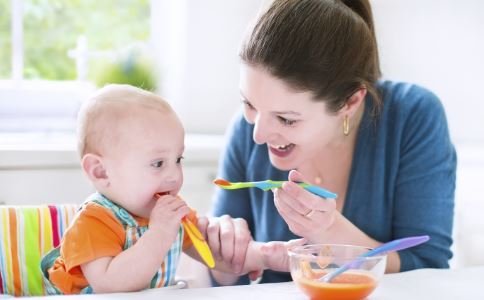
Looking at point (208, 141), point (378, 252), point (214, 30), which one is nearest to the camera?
point (378, 252)

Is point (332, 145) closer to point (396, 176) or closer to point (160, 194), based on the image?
point (396, 176)

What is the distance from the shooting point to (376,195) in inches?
65.6

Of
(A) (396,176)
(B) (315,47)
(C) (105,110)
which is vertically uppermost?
(B) (315,47)

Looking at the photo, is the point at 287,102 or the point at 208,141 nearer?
the point at 287,102

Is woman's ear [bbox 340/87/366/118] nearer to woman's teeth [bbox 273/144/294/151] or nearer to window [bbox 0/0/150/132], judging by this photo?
woman's teeth [bbox 273/144/294/151]

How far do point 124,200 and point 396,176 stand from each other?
0.73 meters

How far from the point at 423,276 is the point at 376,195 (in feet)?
1.29

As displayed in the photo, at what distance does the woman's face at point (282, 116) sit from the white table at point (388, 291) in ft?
1.27

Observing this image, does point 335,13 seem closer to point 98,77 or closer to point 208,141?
point 208,141

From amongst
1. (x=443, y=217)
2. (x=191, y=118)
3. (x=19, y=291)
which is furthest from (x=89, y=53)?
(x=443, y=217)

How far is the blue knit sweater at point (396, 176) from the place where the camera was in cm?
160

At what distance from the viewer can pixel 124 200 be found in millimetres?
1294

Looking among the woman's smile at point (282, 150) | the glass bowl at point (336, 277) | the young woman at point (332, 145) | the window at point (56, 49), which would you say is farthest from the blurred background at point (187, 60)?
the glass bowl at point (336, 277)

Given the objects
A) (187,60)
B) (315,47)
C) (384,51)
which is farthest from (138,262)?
(384,51)
